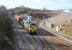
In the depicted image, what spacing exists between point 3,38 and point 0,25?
225cm

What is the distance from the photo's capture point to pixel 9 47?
2903 cm

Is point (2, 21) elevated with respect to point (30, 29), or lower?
elevated

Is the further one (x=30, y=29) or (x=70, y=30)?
(x=70, y=30)

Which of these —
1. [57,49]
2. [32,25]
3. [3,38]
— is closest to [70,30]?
[32,25]

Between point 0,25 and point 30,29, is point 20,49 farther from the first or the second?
point 30,29

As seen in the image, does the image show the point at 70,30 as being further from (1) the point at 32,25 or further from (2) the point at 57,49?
(2) the point at 57,49

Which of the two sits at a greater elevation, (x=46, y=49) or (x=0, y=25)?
(x=0, y=25)

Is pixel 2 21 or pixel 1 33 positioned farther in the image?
pixel 2 21

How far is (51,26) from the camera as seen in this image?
76062 millimetres

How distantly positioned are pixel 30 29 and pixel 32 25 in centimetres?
89

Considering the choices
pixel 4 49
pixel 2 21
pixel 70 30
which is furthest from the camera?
pixel 70 30

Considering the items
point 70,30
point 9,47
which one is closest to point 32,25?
point 70,30

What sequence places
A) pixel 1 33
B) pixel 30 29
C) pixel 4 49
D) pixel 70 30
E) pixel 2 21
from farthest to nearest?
pixel 70 30 < pixel 30 29 < pixel 2 21 < pixel 1 33 < pixel 4 49

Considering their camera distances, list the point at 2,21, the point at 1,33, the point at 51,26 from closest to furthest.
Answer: the point at 1,33, the point at 2,21, the point at 51,26
